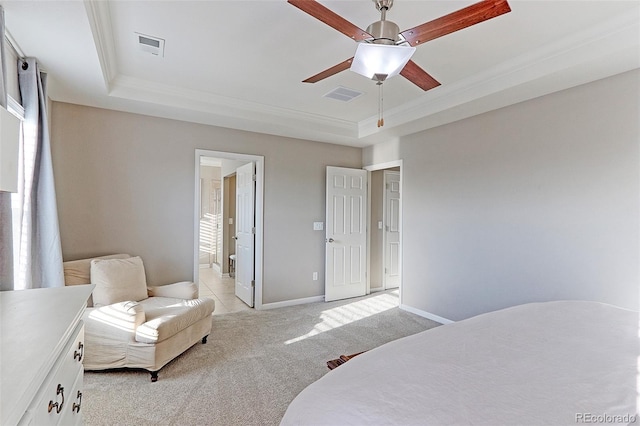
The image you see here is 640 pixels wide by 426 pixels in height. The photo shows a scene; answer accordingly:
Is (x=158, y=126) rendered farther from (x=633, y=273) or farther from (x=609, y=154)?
(x=633, y=273)

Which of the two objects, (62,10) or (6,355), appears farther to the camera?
(62,10)

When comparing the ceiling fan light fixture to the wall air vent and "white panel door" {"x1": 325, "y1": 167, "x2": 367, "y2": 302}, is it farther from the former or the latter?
"white panel door" {"x1": 325, "y1": 167, "x2": 367, "y2": 302}

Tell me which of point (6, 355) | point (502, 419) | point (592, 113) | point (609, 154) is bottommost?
point (502, 419)

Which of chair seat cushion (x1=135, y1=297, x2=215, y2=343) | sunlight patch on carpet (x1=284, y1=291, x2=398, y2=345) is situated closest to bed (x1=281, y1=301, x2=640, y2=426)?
chair seat cushion (x1=135, y1=297, x2=215, y2=343)

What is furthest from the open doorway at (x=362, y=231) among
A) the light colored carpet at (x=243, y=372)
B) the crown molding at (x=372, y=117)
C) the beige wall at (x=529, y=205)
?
the light colored carpet at (x=243, y=372)

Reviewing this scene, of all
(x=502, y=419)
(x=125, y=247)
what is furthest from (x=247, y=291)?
(x=502, y=419)

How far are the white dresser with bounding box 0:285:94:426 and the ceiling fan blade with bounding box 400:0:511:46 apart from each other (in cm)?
207

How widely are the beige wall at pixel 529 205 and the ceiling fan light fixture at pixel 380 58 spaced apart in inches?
76.7

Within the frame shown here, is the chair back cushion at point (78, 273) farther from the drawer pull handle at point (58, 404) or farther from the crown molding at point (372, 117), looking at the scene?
the drawer pull handle at point (58, 404)

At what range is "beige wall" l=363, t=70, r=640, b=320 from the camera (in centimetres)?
253

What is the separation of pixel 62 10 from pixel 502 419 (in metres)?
2.86

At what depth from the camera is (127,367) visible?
263 cm

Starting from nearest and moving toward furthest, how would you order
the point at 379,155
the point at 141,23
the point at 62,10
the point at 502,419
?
the point at 502,419
the point at 62,10
the point at 141,23
the point at 379,155

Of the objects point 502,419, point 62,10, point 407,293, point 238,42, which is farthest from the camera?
point 407,293
